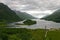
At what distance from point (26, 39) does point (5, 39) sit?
387 inches

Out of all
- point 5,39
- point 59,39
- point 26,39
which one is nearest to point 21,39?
point 26,39

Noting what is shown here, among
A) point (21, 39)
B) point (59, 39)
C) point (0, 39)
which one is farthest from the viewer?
point (59, 39)

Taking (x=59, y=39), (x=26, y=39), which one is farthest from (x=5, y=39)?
(x=59, y=39)

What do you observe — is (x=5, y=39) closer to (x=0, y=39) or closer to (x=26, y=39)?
(x=0, y=39)

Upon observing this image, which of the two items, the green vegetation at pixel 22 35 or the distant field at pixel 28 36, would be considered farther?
the distant field at pixel 28 36

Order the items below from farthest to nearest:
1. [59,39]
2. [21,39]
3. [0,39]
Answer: [59,39] → [21,39] → [0,39]

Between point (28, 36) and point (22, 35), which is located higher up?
point (22, 35)

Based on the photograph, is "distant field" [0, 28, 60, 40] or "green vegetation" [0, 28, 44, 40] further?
"distant field" [0, 28, 60, 40]

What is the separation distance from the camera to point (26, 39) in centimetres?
7088

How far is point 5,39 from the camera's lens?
66250mm

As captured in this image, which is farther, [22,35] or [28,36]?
[22,35]

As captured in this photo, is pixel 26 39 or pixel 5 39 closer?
pixel 5 39

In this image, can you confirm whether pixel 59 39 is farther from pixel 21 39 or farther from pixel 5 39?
pixel 5 39

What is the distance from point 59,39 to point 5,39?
2786 cm
